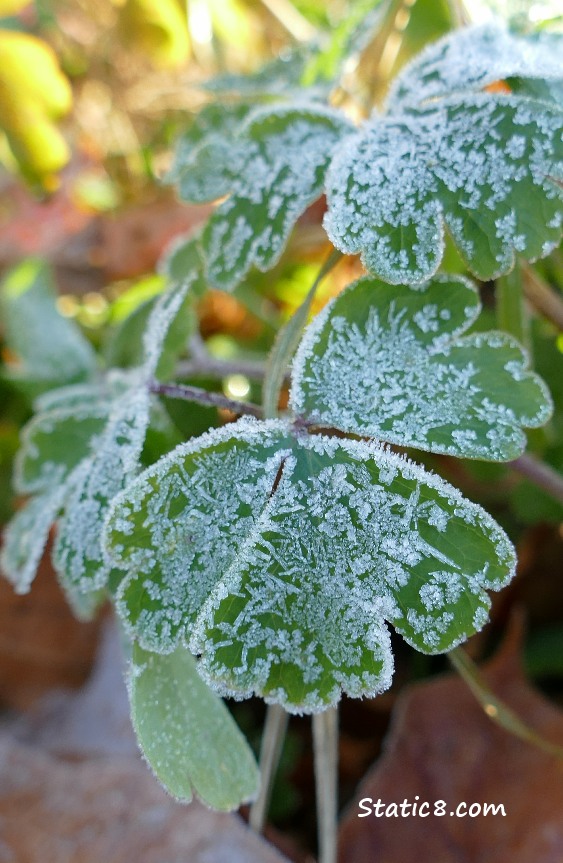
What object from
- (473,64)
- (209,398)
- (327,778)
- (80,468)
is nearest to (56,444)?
(80,468)

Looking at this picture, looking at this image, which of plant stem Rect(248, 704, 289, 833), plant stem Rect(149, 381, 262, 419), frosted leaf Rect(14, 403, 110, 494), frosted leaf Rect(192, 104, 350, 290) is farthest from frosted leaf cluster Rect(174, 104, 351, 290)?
plant stem Rect(248, 704, 289, 833)

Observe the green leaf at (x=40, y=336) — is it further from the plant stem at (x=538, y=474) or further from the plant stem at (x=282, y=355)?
the plant stem at (x=538, y=474)

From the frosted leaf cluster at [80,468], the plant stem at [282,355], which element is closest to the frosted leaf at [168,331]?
the frosted leaf cluster at [80,468]

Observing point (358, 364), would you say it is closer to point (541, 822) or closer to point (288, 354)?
point (288, 354)

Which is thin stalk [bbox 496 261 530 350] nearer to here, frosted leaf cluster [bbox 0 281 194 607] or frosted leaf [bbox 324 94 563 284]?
frosted leaf [bbox 324 94 563 284]

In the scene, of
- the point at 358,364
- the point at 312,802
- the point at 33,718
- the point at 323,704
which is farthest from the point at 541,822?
the point at 33,718
